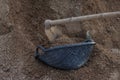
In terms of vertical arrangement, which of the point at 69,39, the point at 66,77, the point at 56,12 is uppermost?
the point at 56,12

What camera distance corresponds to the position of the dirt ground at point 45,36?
9.12 ft

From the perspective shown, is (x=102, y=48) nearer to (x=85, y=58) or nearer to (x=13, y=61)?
(x=85, y=58)

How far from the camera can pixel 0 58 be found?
289cm

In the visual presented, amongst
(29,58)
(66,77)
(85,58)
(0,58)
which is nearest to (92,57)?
(85,58)

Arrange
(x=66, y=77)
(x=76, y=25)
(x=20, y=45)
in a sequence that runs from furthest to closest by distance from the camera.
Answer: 1. (x=76, y=25)
2. (x=20, y=45)
3. (x=66, y=77)

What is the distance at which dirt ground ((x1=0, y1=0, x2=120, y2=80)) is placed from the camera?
9.12 ft

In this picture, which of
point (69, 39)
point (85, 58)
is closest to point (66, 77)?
point (85, 58)

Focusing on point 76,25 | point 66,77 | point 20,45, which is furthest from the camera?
point 76,25

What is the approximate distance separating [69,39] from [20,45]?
0.49 m

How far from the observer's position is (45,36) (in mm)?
3145

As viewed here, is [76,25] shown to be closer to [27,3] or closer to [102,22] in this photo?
[102,22]

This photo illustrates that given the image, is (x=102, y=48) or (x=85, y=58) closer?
(x=85, y=58)

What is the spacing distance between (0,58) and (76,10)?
3.23 ft

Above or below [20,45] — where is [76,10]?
above
